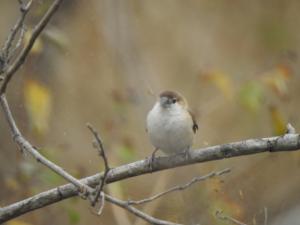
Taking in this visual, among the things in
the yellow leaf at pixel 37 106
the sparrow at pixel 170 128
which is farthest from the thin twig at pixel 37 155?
the yellow leaf at pixel 37 106

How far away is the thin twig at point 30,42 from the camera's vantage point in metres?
2.92

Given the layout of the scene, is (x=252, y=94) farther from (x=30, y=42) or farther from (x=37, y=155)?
(x=30, y=42)

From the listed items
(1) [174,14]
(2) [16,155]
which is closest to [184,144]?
(2) [16,155]

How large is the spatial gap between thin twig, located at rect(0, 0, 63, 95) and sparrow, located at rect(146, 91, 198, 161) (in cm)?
108

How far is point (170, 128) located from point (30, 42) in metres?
1.36

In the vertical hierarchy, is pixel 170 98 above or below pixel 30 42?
above

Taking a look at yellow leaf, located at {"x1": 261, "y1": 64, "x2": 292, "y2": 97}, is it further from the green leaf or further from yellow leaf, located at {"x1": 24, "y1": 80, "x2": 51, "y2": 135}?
yellow leaf, located at {"x1": 24, "y1": 80, "x2": 51, "y2": 135}

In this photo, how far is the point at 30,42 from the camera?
3.07 metres

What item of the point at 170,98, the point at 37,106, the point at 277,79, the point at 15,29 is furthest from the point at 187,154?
the point at 277,79

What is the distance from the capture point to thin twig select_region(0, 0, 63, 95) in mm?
2924

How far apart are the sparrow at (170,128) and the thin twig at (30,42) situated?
3.54 ft

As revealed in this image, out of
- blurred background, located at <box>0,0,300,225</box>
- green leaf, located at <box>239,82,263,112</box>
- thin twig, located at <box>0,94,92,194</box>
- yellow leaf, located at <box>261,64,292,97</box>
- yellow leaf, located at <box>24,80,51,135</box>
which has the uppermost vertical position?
blurred background, located at <box>0,0,300,225</box>

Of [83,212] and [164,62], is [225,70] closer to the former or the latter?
[164,62]

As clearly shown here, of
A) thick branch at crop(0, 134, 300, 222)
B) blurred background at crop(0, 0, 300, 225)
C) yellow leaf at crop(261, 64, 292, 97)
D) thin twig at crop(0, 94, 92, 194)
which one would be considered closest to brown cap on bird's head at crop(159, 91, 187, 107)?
thick branch at crop(0, 134, 300, 222)
